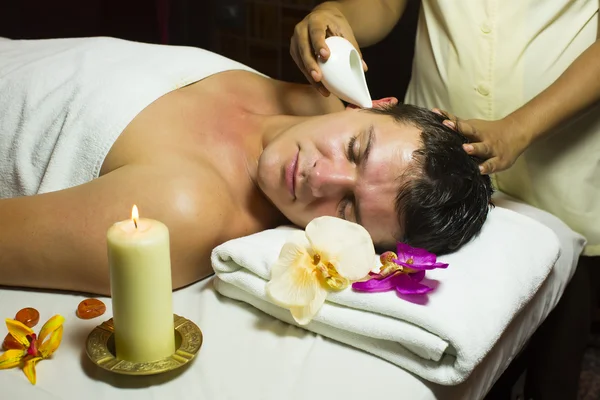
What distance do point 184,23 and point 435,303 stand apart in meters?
1.75

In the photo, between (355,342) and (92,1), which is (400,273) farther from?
(92,1)

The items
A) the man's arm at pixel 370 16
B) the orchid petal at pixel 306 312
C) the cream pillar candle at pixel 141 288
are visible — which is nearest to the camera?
the cream pillar candle at pixel 141 288

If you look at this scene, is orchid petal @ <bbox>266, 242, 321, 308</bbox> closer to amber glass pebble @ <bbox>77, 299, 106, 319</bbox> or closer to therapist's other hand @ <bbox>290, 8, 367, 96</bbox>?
amber glass pebble @ <bbox>77, 299, 106, 319</bbox>

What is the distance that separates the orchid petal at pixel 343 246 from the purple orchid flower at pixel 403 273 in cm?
2

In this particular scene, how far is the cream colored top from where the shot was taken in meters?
1.62

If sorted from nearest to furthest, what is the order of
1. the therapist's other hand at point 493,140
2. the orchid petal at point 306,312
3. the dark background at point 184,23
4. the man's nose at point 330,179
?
the orchid petal at point 306,312
the man's nose at point 330,179
the therapist's other hand at point 493,140
the dark background at point 184,23

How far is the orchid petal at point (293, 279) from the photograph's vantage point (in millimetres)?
1088

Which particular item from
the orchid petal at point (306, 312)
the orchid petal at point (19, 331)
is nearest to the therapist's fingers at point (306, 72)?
the orchid petal at point (306, 312)

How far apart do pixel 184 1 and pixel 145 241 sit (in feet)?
5.87

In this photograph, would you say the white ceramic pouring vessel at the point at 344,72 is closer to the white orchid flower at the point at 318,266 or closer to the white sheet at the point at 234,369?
the white orchid flower at the point at 318,266

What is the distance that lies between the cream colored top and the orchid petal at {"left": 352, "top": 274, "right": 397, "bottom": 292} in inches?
28.6

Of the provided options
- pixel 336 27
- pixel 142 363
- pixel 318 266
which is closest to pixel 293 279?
pixel 318 266

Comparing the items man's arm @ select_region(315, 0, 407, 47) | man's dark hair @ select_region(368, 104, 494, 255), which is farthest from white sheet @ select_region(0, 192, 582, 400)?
man's arm @ select_region(315, 0, 407, 47)

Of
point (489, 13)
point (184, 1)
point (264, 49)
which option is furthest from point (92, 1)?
point (489, 13)
